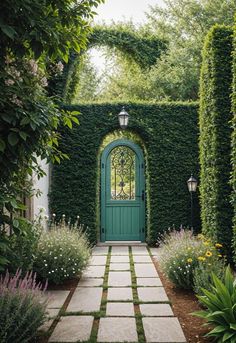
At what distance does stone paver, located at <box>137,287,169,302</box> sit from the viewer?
4.47 meters

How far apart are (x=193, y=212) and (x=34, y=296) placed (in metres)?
5.70

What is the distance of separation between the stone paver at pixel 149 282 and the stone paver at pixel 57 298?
102 centimetres

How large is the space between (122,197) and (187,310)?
516cm

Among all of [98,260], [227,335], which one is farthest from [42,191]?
[227,335]

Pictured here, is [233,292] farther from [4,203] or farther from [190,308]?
[4,203]

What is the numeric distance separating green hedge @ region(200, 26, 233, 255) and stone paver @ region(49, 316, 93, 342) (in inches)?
111

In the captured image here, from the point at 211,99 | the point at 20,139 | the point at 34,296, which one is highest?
the point at 211,99

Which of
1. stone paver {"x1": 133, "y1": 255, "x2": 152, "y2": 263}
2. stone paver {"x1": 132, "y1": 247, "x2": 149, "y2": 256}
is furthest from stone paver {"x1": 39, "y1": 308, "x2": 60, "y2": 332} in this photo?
stone paver {"x1": 132, "y1": 247, "x2": 149, "y2": 256}

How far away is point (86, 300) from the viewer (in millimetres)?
4438

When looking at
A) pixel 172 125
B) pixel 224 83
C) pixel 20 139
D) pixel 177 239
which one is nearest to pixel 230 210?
pixel 177 239

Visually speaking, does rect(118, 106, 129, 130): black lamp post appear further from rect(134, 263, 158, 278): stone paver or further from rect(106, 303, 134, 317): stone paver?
rect(106, 303, 134, 317): stone paver

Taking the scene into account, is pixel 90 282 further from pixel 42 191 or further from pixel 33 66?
pixel 33 66

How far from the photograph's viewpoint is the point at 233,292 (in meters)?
3.24

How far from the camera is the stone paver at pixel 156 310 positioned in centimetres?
392
